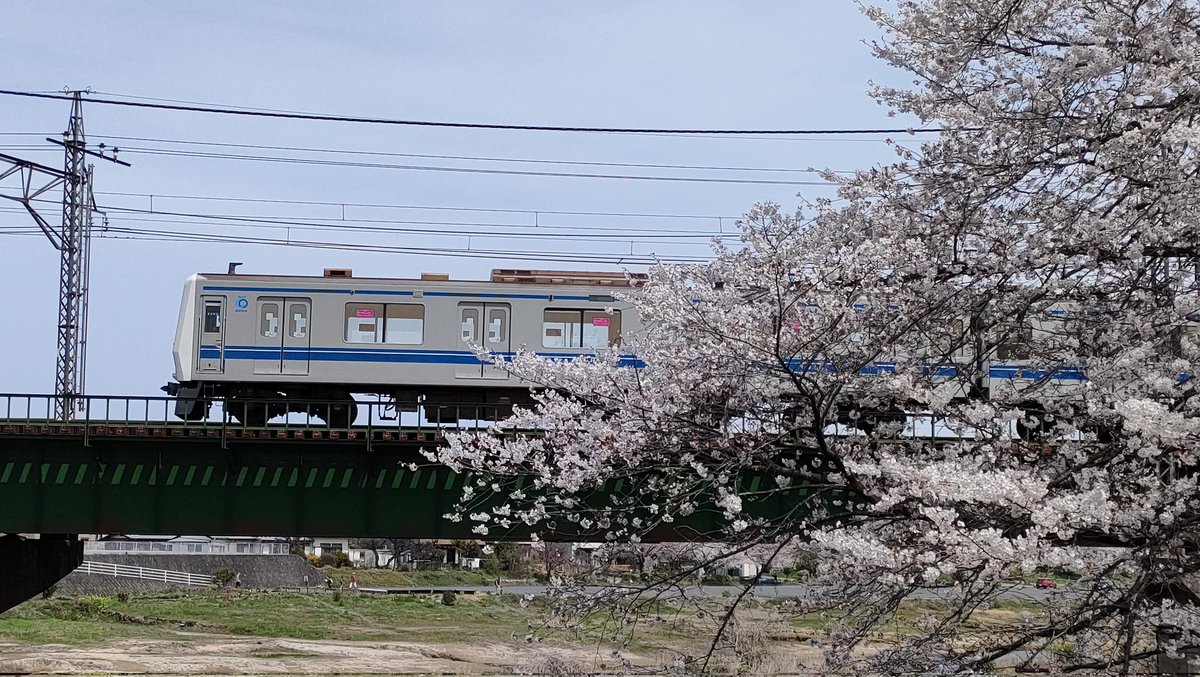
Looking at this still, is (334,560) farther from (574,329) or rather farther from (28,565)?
(574,329)

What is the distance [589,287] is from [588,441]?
13.4 meters

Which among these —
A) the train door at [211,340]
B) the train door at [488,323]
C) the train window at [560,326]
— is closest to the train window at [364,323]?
the train door at [488,323]

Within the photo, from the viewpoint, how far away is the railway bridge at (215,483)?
1964 cm

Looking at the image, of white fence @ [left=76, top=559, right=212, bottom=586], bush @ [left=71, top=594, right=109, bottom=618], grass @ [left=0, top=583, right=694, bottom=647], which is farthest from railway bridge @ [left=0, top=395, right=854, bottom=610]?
white fence @ [left=76, top=559, right=212, bottom=586]

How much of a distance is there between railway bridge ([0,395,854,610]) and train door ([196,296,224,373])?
3314 mm

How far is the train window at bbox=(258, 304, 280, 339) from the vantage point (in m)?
23.1

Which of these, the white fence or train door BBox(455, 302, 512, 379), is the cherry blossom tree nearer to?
train door BBox(455, 302, 512, 379)

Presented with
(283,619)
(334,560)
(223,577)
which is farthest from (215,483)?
(334,560)

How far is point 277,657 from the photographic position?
2989cm

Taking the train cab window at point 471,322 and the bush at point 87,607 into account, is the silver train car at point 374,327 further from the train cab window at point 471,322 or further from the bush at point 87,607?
the bush at point 87,607

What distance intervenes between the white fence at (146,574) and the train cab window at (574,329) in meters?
33.7

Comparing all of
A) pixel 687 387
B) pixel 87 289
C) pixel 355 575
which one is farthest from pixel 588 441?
pixel 355 575

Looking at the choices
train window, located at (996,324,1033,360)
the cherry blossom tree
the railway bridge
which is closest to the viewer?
the cherry blossom tree

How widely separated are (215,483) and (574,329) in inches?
280
